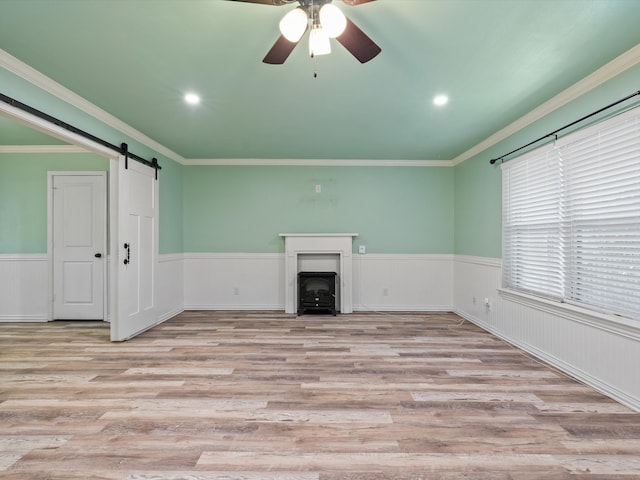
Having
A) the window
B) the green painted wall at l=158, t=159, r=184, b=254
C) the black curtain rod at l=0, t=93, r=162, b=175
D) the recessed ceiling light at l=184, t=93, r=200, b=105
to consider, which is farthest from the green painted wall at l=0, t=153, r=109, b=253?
the window

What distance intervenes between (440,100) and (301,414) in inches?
115

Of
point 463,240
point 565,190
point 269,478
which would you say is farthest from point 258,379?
point 463,240

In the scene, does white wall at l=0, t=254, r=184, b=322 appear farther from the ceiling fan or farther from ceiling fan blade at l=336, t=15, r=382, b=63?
ceiling fan blade at l=336, t=15, r=382, b=63

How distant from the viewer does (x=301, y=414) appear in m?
2.05

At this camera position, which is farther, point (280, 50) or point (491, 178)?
point (491, 178)

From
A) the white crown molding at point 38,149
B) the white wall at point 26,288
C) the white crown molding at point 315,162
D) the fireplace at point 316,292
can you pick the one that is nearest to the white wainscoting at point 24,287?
the white wall at point 26,288

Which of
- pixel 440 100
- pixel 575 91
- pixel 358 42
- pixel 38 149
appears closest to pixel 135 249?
pixel 38 149

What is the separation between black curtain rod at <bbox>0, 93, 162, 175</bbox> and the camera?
2.28m

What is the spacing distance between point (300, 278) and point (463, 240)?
103 inches

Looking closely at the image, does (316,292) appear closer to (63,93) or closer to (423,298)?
(423,298)

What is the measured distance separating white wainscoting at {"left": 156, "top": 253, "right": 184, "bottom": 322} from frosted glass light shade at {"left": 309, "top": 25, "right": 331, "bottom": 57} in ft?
12.2

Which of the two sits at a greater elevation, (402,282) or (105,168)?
(105,168)

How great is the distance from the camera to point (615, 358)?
224cm

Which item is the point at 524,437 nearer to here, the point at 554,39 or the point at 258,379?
the point at 258,379
